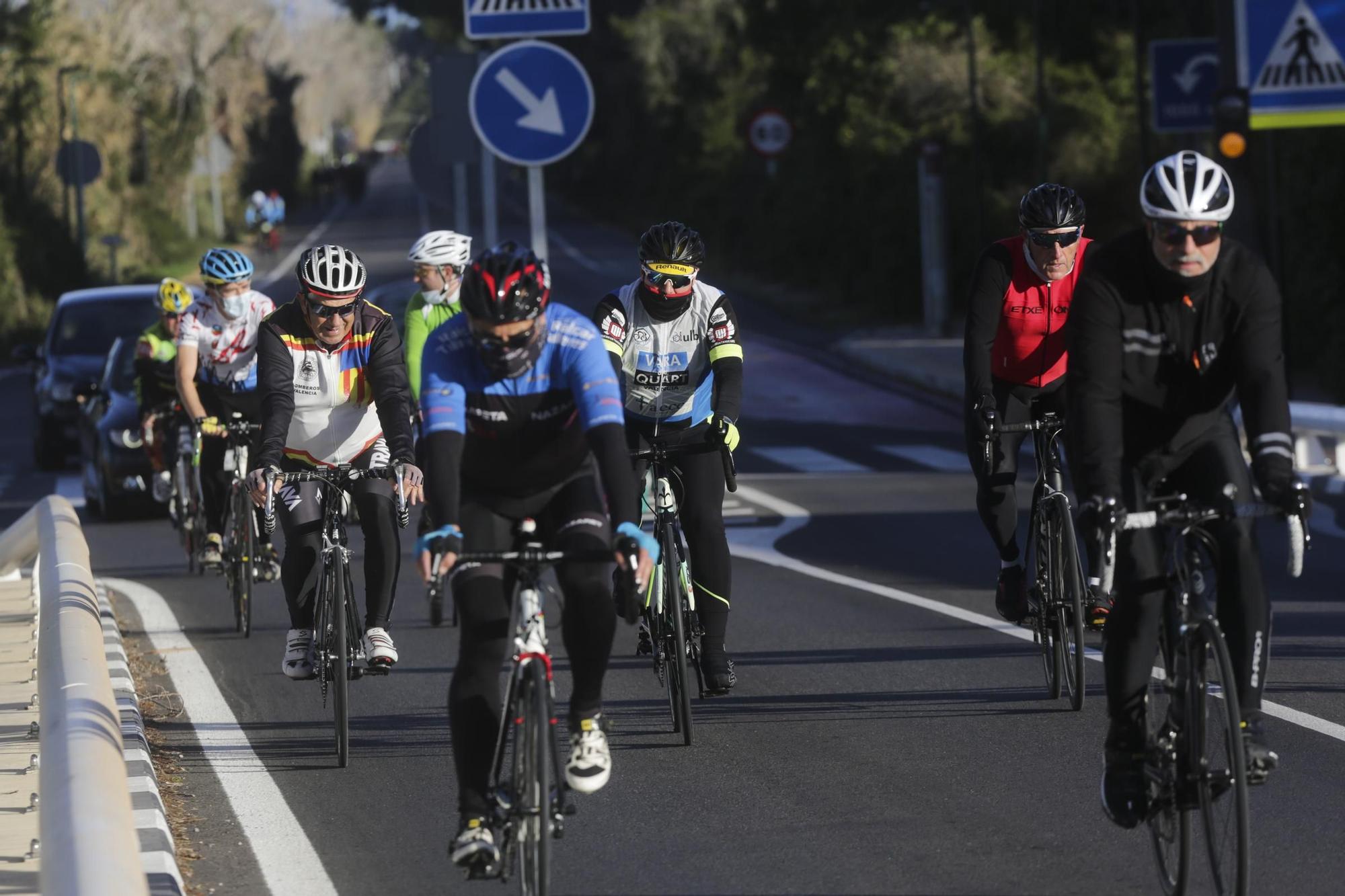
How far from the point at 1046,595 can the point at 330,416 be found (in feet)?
9.97

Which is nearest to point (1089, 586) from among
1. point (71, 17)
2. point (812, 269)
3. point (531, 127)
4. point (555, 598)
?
point (555, 598)

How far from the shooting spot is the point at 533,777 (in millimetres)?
5809

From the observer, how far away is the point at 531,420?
6273 millimetres

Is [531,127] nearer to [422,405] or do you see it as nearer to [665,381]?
[665,381]

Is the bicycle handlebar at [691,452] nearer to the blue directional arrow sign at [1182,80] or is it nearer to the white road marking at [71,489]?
the white road marking at [71,489]

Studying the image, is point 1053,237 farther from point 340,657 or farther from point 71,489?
point 71,489

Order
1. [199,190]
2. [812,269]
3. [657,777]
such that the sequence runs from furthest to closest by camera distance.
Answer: [199,190] < [812,269] < [657,777]

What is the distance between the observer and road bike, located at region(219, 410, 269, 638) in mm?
11844

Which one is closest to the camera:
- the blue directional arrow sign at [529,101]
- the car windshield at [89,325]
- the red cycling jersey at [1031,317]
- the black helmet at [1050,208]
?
the black helmet at [1050,208]

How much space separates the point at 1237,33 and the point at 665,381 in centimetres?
1082

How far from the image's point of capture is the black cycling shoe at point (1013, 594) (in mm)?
9242

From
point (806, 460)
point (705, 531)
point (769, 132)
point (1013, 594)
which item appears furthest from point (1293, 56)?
point (769, 132)

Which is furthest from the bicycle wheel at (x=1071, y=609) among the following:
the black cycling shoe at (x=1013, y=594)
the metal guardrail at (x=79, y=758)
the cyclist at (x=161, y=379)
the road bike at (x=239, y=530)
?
the cyclist at (x=161, y=379)

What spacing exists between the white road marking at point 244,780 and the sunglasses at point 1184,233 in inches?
117
